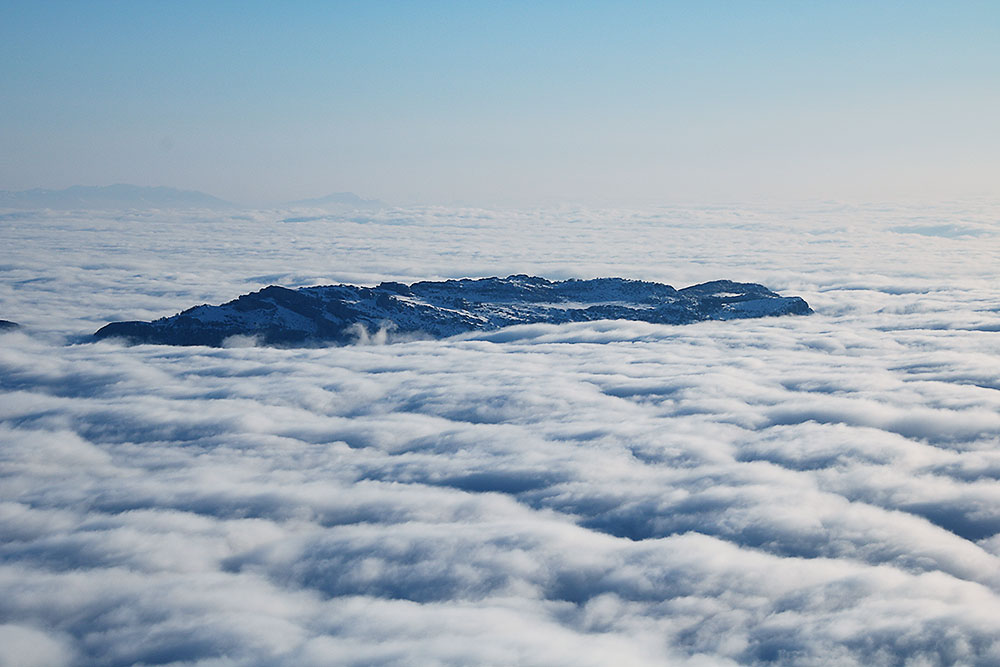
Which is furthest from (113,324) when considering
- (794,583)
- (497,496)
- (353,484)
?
(794,583)

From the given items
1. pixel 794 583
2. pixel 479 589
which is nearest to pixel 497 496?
pixel 479 589

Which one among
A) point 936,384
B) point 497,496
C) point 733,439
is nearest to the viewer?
point 497,496

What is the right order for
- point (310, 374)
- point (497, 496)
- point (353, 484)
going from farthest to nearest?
A: point (310, 374)
point (353, 484)
point (497, 496)

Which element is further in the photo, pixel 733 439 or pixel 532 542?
pixel 733 439

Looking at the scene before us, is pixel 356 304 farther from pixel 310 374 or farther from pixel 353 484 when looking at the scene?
pixel 353 484

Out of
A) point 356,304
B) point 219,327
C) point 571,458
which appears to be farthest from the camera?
point 356,304

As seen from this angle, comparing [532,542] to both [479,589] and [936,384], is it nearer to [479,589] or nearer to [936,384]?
[479,589]
